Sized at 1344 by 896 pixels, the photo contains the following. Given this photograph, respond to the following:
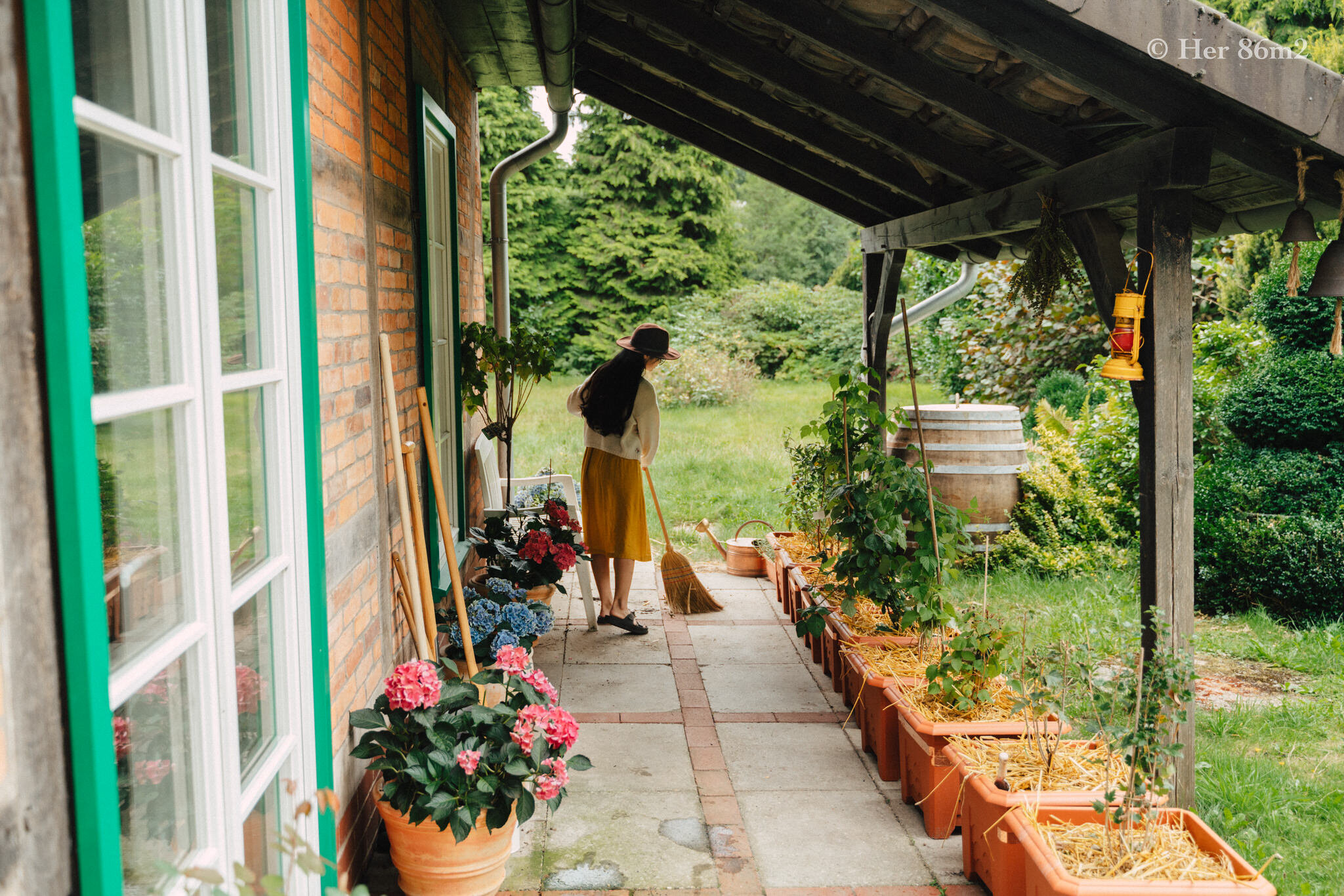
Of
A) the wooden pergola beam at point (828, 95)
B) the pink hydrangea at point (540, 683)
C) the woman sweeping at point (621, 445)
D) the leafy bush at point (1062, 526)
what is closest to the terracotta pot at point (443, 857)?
the pink hydrangea at point (540, 683)

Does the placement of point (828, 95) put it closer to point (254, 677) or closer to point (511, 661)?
point (511, 661)

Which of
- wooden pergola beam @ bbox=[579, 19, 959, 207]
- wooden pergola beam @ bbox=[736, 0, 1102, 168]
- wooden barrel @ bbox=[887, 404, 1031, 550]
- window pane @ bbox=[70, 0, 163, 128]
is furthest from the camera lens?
wooden barrel @ bbox=[887, 404, 1031, 550]

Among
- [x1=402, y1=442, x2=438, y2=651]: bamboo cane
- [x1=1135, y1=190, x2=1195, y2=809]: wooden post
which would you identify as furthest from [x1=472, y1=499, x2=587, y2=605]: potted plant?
[x1=1135, y1=190, x2=1195, y2=809]: wooden post

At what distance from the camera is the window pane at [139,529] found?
1334 mm

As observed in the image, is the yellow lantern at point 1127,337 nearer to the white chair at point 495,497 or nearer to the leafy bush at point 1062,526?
the white chair at point 495,497

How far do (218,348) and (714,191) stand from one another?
69.1 feet

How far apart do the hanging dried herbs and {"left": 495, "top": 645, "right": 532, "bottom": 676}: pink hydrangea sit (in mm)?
2283

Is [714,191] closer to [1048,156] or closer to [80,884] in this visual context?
[1048,156]

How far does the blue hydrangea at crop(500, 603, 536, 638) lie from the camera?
3.91 meters

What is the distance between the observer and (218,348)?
5.57 ft

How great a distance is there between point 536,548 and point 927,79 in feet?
9.29

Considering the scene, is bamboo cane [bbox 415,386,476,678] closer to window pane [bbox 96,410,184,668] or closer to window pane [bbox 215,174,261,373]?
window pane [bbox 215,174,261,373]

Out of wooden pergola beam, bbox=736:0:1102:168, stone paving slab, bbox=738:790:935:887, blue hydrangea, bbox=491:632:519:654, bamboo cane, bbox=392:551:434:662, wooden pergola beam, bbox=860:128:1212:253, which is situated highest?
wooden pergola beam, bbox=736:0:1102:168

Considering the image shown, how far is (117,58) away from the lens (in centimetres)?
136
